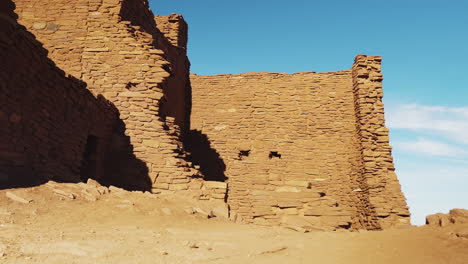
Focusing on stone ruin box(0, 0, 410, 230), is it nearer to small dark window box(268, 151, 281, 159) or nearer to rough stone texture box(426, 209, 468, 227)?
small dark window box(268, 151, 281, 159)

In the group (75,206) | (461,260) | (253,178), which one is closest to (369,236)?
(461,260)

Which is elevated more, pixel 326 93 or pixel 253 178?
pixel 326 93

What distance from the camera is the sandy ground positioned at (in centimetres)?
316

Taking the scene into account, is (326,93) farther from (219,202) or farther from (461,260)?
(461,260)

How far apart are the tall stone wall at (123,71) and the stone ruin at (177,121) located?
3cm

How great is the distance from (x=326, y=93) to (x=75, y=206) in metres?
11.2

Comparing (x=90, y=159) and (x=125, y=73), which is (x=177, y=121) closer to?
(x=125, y=73)

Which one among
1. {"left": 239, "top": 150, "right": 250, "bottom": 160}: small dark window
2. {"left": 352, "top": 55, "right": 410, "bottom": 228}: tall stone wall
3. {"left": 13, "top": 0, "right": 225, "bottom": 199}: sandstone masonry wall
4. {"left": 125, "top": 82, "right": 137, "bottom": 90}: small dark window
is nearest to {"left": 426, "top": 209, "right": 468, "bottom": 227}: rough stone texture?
{"left": 13, "top": 0, "right": 225, "bottom": 199}: sandstone masonry wall

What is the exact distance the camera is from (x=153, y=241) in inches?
158

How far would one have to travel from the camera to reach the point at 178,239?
14.1 feet

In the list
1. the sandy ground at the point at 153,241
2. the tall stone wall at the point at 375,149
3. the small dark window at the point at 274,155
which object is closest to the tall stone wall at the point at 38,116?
the sandy ground at the point at 153,241

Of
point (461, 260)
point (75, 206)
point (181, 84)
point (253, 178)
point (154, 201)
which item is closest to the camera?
point (461, 260)

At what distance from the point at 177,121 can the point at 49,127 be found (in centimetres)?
722

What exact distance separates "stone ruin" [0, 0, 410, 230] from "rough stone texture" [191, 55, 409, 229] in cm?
4
